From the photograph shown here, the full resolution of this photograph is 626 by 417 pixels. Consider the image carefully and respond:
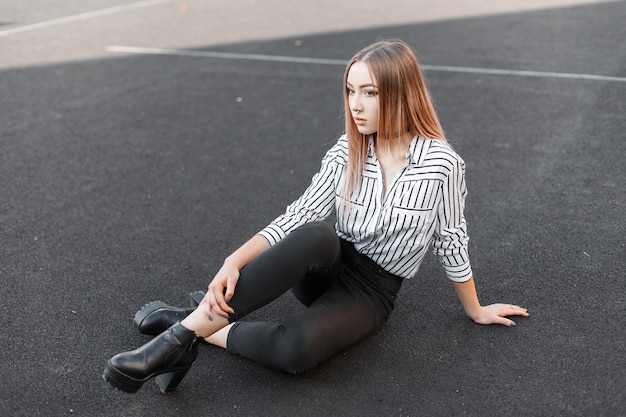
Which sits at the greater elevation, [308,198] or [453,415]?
[308,198]

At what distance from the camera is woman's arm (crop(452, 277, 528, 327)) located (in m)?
2.72

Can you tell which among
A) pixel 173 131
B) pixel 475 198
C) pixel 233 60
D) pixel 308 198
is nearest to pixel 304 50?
pixel 233 60

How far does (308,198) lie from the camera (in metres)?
2.68

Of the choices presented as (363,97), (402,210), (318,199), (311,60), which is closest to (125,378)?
(318,199)

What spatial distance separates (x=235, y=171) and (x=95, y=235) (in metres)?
1.00

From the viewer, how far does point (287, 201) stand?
4020 millimetres

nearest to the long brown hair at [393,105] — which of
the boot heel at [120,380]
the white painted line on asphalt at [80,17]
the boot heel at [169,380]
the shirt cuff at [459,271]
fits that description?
the shirt cuff at [459,271]

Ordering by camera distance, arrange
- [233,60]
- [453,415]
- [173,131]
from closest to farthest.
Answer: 1. [453,415]
2. [173,131]
3. [233,60]

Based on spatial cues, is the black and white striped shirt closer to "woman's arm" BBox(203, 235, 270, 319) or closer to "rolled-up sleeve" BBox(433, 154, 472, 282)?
"rolled-up sleeve" BBox(433, 154, 472, 282)

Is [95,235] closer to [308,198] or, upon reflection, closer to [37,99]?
[308,198]

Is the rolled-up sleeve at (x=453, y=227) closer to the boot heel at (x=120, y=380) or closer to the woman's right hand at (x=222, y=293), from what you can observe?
the woman's right hand at (x=222, y=293)

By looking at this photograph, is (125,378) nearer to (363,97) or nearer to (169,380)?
(169,380)

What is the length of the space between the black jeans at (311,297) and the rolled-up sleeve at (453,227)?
211mm

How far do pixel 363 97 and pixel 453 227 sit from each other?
1.84 feet
